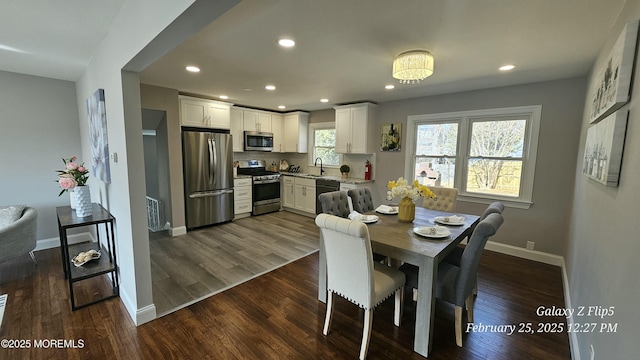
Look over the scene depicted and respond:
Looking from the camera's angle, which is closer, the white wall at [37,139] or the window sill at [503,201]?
the white wall at [37,139]

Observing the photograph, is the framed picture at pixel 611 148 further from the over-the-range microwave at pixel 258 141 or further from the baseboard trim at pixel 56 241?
the baseboard trim at pixel 56 241

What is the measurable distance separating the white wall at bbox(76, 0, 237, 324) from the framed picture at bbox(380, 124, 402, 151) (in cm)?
381

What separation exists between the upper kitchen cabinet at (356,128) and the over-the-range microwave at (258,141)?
65.5 inches

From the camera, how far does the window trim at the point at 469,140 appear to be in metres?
3.43

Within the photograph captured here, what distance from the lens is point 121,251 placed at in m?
2.39

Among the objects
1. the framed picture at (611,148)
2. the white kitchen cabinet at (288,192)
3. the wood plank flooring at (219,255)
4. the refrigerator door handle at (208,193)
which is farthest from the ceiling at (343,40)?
the white kitchen cabinet at (288,192)

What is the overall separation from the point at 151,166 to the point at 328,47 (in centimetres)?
422

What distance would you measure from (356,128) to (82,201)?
4.03m

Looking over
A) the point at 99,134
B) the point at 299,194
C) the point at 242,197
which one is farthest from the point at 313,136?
the point at 99,134

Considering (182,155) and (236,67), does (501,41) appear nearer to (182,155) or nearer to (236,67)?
(236,67)

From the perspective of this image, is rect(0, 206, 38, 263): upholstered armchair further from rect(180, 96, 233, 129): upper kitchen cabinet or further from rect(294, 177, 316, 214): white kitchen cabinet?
rect(294, 177, 316, 214): white kitchen cabinet

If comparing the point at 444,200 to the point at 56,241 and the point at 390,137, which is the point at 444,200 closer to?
the point at 390,137

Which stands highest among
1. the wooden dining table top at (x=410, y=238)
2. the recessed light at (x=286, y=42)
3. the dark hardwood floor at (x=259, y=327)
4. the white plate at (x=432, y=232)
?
the recessed light at (x=286, y=42)

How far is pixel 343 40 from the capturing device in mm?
2164
